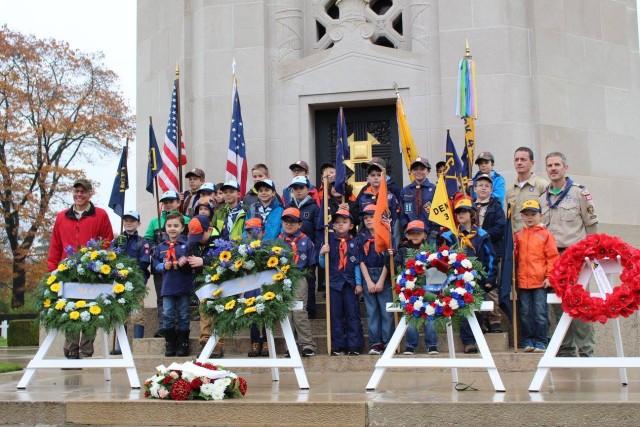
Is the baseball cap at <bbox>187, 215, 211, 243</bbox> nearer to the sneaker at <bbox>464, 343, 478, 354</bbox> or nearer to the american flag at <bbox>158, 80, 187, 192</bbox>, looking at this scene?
the american flag at <bbox>158, 80, 187, 192</bbox>

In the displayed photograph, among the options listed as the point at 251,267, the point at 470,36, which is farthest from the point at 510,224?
the point at 470,36

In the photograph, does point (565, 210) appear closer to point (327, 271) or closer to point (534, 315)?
point (534, 315)

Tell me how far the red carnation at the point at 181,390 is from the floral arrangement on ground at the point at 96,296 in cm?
159

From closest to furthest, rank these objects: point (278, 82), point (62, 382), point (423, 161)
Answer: point (62, 382)
point (423, 161)
point (278, 82)

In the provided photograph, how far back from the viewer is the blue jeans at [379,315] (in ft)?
35.7

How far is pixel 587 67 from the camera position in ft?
50.4

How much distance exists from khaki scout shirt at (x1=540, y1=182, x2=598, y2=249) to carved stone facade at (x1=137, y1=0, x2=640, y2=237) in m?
3.37

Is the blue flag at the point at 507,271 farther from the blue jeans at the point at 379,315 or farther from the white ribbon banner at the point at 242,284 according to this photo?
the white ribbon banner at the point at 242,284

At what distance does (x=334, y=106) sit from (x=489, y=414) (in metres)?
9.24

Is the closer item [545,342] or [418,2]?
[545,342]

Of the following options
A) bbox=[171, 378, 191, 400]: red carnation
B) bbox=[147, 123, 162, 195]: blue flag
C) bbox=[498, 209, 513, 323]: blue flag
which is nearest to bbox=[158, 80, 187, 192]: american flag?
bbox=[147, 123, 162, 195]: blue flag

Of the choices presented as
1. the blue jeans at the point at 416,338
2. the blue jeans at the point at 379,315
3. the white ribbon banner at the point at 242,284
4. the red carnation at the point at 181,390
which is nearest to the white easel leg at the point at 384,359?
the white ribbon banner at the point at 242,284

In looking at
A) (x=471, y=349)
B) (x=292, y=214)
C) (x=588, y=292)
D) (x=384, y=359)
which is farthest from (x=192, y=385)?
(x=471, y=349)

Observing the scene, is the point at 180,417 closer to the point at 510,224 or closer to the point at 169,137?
the point at 510,224
